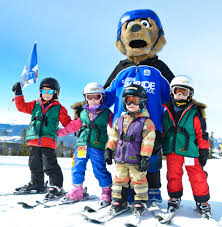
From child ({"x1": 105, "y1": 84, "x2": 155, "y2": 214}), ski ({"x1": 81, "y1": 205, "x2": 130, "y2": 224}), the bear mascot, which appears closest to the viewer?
ski ({"x1": 81, "y1": 205, "x2": 130, "y2": 224})

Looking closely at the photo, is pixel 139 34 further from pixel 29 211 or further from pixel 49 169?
pixel 29 211

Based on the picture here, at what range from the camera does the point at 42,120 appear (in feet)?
13.9

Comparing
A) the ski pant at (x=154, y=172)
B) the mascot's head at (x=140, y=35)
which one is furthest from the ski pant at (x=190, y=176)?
the mascot's head at (x=140, y=35)

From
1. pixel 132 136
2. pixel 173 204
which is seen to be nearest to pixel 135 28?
pixel 132 136

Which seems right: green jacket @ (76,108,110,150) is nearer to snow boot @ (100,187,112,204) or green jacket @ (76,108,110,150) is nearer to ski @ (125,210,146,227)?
snow boot @ (100,187,112,204)

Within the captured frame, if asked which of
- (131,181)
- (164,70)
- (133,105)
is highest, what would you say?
(164,70)

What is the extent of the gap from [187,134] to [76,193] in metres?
2.09

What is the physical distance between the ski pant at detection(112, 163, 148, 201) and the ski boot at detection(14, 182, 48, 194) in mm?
1906

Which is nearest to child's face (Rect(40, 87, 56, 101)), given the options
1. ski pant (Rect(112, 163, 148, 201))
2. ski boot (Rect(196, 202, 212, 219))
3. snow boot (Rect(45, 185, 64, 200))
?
snow boot (Rect(45, 185, 64, 200))

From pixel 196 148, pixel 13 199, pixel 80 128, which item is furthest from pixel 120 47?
pixel 13 199

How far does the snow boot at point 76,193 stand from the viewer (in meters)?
3.71

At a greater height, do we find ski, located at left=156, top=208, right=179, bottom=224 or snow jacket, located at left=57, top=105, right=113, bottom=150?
snow jacket, located at left=57, top=105, right=113, bottom=150

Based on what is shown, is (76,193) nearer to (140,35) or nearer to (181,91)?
(181,91)

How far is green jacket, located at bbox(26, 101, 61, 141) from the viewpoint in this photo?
420 cm
